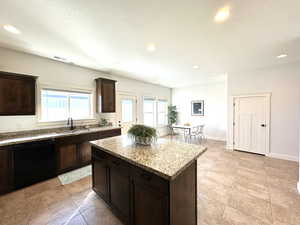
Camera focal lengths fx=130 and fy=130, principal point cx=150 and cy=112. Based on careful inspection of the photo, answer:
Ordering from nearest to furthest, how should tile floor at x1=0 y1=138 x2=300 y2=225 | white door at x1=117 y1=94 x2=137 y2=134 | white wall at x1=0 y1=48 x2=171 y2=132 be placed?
tile floor at x1=0 y1=138 x2=300 y2=225 < white wall at x1=0 y1=48 x2=171 y2=132 < white door at x1=117 y1=94 x2=137 y2=134

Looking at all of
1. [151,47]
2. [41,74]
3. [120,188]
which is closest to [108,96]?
[41,74]

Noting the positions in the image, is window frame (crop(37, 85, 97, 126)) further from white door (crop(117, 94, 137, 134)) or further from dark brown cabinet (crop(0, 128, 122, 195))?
white door (crop(117, 94, 137, 134))

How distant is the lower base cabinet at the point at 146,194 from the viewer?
113 centimetres

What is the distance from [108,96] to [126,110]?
3.77ft

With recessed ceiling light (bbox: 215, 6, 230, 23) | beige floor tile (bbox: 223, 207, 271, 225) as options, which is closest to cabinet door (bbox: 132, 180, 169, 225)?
beige floor tile (bbox: 223, 207, 271, 225)

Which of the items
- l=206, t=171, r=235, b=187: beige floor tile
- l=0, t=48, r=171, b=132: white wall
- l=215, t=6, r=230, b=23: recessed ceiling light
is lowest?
l=206, t=171, r=235, b=187: beige floor tile

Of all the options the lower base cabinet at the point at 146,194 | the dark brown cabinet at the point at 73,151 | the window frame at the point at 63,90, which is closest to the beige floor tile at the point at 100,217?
the lower base cabinet at the point at 146,194

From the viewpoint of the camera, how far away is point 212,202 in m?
2.04

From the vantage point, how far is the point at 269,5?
62.2 inches

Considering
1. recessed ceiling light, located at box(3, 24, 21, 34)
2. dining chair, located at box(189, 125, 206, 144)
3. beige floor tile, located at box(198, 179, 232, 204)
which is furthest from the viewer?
dining chair, located at box(189, 125, 206, 144)

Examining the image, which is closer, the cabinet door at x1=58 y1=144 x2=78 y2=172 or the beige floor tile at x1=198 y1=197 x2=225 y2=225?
the beige floor tile at x1=198 y1=197 x2=225 y2=225

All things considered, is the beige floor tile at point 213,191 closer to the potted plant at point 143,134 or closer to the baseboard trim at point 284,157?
the potted plant at point 143,134

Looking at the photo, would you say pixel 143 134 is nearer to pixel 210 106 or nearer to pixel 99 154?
pixel 99 154

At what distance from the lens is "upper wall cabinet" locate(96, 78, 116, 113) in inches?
157
